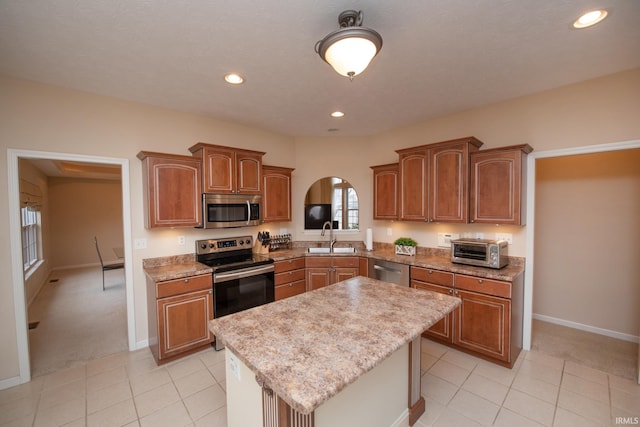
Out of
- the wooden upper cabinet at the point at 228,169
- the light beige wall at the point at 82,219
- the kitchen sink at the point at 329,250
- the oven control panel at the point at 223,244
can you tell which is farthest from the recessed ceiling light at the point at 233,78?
the light beige wall at the point at 82,219

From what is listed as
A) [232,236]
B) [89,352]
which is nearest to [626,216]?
[232,236]

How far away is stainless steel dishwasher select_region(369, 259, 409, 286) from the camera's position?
3.26m

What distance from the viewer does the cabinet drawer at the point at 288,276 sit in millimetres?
3568

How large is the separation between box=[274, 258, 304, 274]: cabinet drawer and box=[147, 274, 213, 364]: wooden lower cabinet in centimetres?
91

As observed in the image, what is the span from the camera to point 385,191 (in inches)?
152

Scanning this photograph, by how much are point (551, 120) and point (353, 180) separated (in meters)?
2.53

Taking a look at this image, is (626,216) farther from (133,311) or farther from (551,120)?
(133,311)

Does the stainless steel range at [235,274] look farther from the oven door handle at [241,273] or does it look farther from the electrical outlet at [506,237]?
the electrical outlet at [506,237]

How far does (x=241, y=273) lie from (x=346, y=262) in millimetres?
1456

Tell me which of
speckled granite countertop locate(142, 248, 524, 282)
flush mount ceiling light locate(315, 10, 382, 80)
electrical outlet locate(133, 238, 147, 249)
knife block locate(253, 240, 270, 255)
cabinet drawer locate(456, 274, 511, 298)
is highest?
flush mount ceiling light locate(315, 10, 382, 80)

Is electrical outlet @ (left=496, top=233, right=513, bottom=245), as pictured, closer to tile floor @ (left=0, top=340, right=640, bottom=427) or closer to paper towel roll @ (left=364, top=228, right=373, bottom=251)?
tile floor @ (left=0, top=340, right=640, bottom=427)

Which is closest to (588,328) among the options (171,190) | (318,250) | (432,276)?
(432,276)

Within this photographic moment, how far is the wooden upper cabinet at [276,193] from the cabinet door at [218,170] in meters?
0.53

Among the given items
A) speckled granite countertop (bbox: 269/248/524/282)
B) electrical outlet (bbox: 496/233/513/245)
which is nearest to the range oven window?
speckled granite countertop (bbox: 269/248/524/282)
